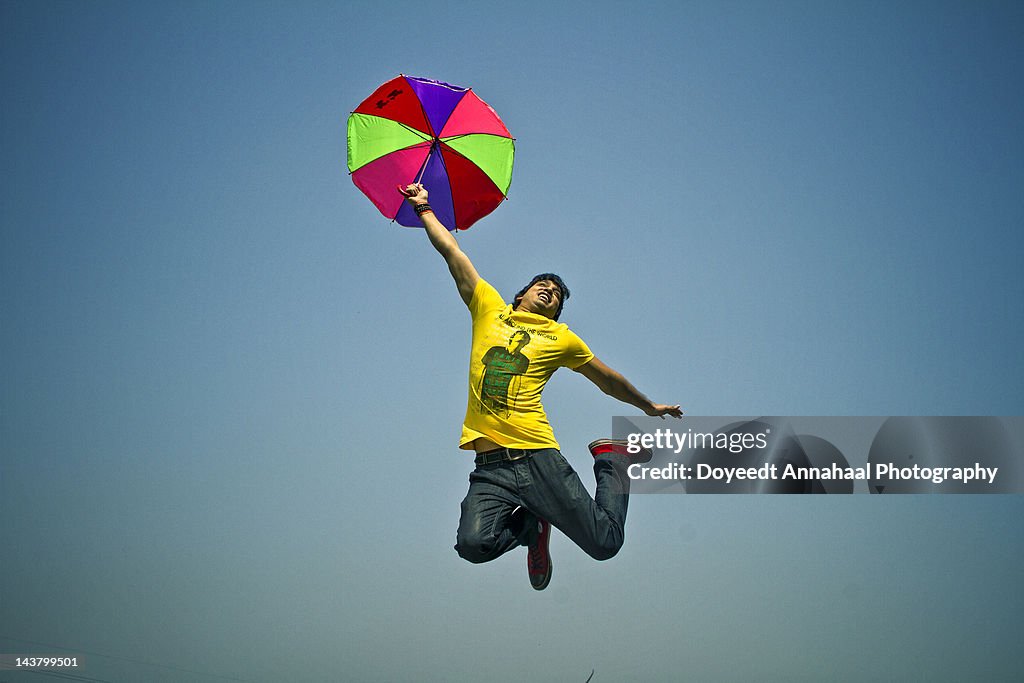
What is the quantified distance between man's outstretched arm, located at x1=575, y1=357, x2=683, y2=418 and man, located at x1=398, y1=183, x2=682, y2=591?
14 centimetres

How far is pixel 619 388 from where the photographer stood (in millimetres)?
7910

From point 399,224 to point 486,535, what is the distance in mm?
3240

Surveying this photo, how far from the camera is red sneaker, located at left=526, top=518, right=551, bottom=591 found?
7434 millimetres

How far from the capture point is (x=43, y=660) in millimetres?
15773

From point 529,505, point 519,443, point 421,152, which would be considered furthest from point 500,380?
point 421,152

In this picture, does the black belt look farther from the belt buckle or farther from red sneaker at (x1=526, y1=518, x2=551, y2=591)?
red sneaker at (x1=526, y1=518, x2=551, y2=591)

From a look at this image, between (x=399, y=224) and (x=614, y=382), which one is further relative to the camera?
(x=399, y=224)

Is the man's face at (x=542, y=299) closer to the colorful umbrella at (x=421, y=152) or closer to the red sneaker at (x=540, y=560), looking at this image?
the colorful umbrella at (x=421, y=152)

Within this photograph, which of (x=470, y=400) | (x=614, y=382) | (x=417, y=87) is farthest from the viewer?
(x=417, y=87)

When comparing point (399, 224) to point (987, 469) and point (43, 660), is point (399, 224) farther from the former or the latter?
point (43, 660)

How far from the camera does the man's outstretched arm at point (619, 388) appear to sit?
25.7 ft

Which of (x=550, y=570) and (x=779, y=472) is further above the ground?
(x=779, y=472)

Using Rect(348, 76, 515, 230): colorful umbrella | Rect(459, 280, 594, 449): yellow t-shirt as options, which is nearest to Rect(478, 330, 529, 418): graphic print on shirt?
Rect(459, 280, 594, 449): yellow t-shirt

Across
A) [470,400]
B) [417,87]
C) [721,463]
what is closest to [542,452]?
[470,400]
